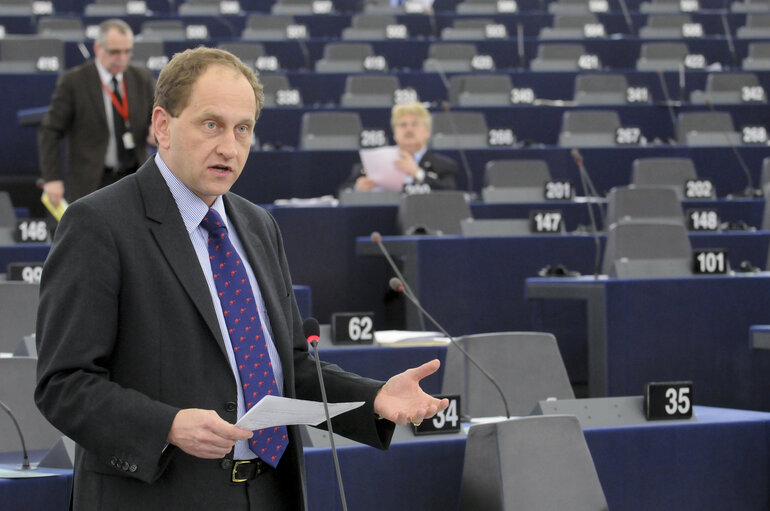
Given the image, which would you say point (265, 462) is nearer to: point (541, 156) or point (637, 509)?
point (637, 509)

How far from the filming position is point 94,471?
157 cm

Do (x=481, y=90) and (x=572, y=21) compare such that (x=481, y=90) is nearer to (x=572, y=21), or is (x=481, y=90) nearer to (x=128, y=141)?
(x=572, y=21)

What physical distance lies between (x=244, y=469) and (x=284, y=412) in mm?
138

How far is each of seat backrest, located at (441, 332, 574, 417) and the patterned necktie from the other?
1.90 metres

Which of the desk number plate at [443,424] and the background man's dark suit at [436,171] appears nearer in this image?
the desk number plate at [443,424]

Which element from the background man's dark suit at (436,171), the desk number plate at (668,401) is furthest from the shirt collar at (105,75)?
the desk number plate at (668,401)

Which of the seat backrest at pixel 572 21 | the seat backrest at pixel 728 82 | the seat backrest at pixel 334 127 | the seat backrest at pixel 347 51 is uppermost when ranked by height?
the seat backrest at pixel 572 21

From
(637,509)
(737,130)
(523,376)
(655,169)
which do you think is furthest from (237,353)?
(737,130)

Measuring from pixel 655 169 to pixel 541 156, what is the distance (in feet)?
2.19

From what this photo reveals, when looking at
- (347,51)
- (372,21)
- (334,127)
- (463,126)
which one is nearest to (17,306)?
(334,127)

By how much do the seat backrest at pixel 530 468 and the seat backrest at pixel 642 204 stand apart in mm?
3342

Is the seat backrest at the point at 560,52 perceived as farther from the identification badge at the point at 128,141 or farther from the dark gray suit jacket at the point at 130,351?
the dark gray suit jacket at the point at 130,351

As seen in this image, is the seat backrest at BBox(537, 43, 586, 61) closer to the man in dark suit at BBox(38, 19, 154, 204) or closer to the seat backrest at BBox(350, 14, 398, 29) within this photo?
the seat backrest at BBox(350, 14, 398, 29)

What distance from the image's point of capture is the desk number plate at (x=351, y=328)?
380cm
